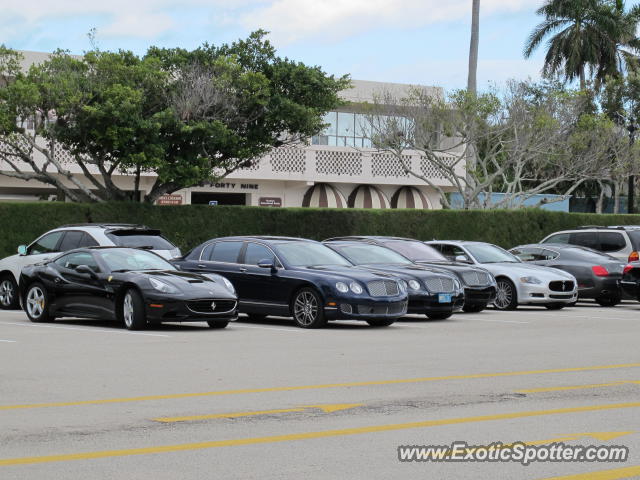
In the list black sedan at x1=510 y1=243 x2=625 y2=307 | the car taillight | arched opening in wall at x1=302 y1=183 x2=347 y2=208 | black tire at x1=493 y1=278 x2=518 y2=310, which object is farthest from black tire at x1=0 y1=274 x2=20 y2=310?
arched opening in wall at x1=302 y1=183 x2=347 y2=208

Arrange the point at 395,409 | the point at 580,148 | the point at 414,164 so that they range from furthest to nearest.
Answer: the point at 414,164
the point at 580,148
the point at 395,409

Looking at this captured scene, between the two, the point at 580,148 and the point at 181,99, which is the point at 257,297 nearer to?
the point at 181,99

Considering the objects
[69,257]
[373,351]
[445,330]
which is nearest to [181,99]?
[69,257]

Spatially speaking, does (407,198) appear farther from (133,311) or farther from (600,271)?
(133,311)

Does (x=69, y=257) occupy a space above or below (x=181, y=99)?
below

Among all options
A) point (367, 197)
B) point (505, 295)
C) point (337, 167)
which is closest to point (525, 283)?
point (505, 295)

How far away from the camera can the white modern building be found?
Answer: 166ft

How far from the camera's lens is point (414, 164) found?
177 ft

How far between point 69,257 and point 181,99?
13717mm

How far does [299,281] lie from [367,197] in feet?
114

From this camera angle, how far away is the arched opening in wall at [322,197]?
51844 mm

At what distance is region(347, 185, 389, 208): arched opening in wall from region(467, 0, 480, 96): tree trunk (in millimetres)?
10564

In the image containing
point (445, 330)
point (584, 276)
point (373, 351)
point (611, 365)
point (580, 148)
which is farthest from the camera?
point (580, 148)

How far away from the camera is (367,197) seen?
53469 mm
